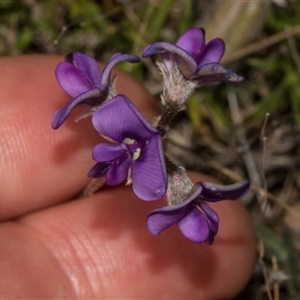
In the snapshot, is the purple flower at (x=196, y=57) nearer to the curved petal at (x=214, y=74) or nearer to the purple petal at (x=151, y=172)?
the curved petal at (x=214, y=74)

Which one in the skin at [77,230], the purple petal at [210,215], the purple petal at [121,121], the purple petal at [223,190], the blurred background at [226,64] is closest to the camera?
the purple petal at [121,121]

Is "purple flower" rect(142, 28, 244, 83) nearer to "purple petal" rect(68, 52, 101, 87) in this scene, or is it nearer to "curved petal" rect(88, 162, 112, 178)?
"purple petal" rect(68, 52, 101, 87)

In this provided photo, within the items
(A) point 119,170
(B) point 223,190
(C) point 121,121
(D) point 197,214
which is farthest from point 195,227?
(C) point 121,121

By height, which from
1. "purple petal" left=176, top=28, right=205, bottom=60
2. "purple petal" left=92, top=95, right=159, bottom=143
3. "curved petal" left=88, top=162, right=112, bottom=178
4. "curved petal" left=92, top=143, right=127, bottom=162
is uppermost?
"purple petal" left=176, top=28, right=205, bottom=60

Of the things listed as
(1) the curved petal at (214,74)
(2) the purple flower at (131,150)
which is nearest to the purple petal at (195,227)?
(2) the purple flower at (131,150)

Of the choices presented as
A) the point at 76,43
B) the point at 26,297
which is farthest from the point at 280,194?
the point at 26,297

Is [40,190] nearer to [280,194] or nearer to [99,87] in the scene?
[99,87]

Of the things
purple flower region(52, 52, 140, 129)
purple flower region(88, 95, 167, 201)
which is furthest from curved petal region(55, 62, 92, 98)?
purple flower region(88, 95, 167, 201)
